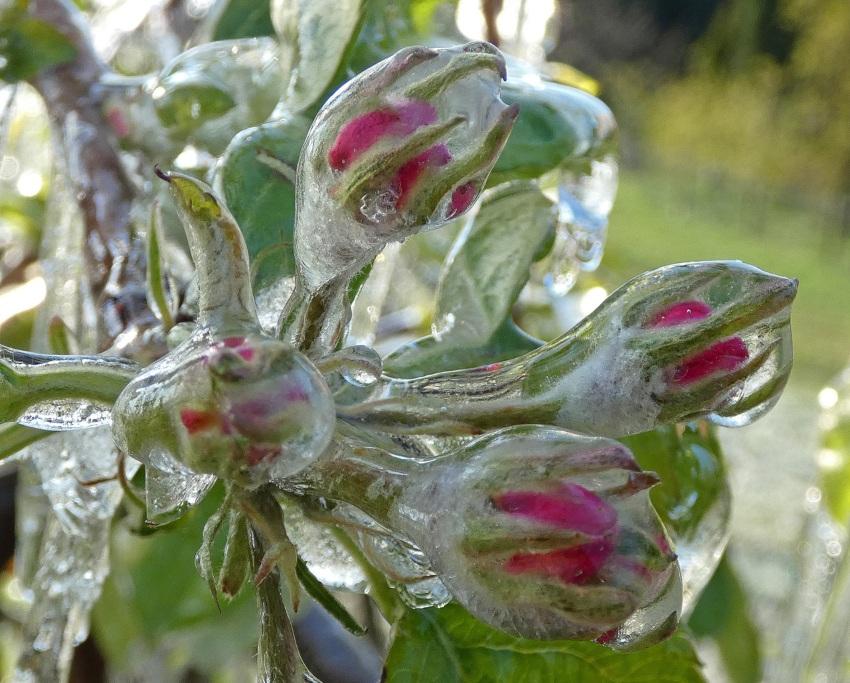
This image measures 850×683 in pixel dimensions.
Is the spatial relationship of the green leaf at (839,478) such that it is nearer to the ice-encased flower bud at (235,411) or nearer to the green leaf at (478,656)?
the green leaf at (478,656)

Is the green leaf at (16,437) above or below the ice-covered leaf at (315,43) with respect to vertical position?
below

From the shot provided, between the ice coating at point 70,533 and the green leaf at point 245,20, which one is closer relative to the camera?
the ice coating at point 70,533

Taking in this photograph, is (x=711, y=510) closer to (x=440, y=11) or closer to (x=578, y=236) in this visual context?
(x=578, y=236)

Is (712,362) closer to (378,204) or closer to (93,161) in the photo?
(378,204)

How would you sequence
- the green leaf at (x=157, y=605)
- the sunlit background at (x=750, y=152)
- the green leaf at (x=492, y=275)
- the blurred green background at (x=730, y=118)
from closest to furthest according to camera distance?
1. the green leaf at (x=492, y=275)
2. the green leaf at (x=157, y=605)
3. the sunlit background at (x=750, y=152)
4. the blurred green background at (x=730, y=118)

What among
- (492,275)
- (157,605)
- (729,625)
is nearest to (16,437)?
(492,275)

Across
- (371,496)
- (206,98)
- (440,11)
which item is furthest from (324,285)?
(440,11)

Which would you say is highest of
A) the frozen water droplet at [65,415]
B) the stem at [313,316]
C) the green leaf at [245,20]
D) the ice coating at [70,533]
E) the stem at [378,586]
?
the stem at [313,316]

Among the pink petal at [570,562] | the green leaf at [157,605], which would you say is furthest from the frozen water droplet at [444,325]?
the green leaf at [157,605]
